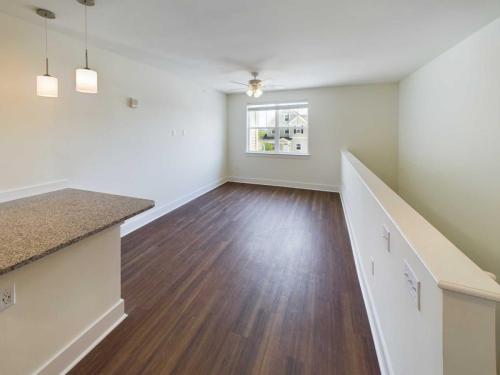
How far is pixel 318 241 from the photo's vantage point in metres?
3.34

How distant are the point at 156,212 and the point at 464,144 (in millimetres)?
4271

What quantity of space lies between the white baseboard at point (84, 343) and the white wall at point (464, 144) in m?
2.96

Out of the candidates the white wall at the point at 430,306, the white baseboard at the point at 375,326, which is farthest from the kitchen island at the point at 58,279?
the white baseboard at the point at 375,326

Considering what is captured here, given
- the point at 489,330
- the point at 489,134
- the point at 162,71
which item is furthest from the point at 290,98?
the point at 489,330

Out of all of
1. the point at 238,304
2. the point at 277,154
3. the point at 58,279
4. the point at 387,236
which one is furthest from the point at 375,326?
the point at 277,154

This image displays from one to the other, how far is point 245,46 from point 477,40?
2464 mm

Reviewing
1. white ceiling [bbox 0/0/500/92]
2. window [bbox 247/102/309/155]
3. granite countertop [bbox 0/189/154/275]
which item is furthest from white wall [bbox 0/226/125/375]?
window [bbox 247/102/309/155]

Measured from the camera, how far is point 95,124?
Answer: 9.95ft

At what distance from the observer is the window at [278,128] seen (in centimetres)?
618

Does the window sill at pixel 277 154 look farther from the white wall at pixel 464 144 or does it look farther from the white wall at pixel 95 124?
the white wall at pixel 464 144

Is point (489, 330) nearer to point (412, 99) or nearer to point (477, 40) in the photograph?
point (477, 40)

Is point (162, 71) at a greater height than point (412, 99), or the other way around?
point (162, 71)

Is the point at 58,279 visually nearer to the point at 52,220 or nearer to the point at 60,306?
the point at 60,306

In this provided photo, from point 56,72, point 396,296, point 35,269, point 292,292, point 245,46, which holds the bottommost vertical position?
point 292,292
